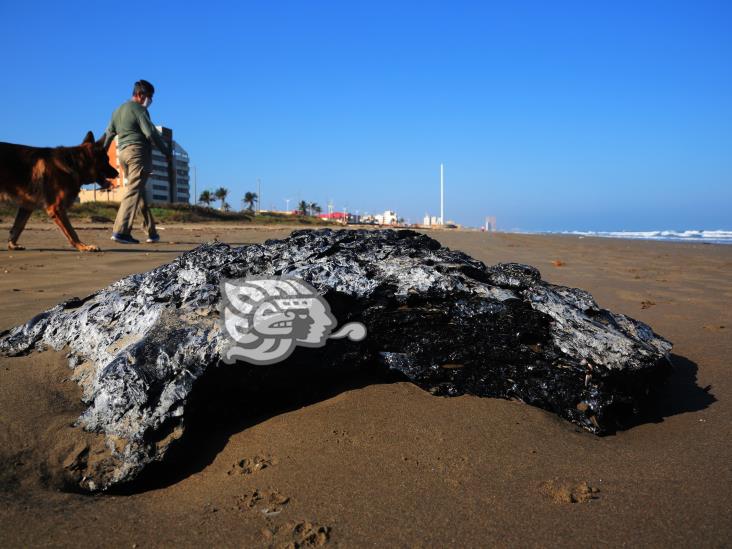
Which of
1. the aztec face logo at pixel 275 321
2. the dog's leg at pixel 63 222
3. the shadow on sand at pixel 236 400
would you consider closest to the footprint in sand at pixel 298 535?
the shadow on sand at pixel 236 400

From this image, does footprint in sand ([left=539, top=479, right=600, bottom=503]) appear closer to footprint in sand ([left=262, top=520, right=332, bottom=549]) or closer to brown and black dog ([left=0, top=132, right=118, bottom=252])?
footprint in sand ([left=262, top=520, right=332, bottom=549])

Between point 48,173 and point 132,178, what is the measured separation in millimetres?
1239

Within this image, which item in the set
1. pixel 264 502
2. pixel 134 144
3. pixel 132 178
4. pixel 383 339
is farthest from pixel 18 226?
pixel 264 502

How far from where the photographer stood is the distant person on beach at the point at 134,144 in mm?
7047

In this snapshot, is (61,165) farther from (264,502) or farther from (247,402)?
(264,502)

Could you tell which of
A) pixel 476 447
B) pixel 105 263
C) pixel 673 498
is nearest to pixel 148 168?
pixel 105 263

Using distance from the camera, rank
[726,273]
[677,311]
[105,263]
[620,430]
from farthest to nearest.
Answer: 1. [726,273]
2. [105,263]
3. [677,311]
4. [620,430]

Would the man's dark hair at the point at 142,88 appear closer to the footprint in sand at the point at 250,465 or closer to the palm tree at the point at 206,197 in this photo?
the footprint in sand at the point at 250,465

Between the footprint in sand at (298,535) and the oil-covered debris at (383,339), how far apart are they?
500 millimetres

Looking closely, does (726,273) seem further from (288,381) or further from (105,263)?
(105,263)

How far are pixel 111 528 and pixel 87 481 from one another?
10.8 inches

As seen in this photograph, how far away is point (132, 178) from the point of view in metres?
7.22

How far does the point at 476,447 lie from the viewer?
6.00 ft

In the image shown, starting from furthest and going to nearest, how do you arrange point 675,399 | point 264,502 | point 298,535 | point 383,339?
1. point 675,399
2. point 383,339
3. point 264,502
4. point 298,535
